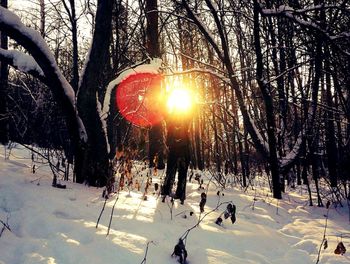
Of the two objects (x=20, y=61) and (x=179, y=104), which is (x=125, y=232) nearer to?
(x=179, y=104)

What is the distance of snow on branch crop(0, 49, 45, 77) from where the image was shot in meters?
4.97

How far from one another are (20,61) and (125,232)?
3069mm

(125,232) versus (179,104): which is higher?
(179,104)

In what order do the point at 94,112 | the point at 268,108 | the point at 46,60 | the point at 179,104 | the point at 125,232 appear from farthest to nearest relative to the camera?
1. the point at 268,108
2. the point at 94,112
3. the point at 179,104
4. the point at 46,60
5. the point at 125,232

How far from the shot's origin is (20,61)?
16.4ft

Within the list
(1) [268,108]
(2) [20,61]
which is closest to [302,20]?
(1) [268,108]

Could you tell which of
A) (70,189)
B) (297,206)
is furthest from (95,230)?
(297,206)

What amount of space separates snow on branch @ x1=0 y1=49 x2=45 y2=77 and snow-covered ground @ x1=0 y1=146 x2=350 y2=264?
141 centimetres

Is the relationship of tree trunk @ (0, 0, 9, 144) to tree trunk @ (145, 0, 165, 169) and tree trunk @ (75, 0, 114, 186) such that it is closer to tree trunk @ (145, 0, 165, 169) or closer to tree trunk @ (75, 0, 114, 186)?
tree trunk @ (145, 0, 165, 169)

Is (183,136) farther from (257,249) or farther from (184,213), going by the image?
(257,249)

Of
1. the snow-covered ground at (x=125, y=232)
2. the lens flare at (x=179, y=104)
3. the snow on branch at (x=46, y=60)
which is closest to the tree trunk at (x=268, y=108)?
the snow-covered ground at (x=125, y=232)

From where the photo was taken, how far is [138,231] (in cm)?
338

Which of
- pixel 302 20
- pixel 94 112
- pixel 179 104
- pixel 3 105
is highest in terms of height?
pixel 302 20

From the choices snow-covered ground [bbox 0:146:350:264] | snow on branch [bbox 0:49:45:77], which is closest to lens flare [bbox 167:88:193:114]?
snow-covered ground [bbox 0:146:350:264]
